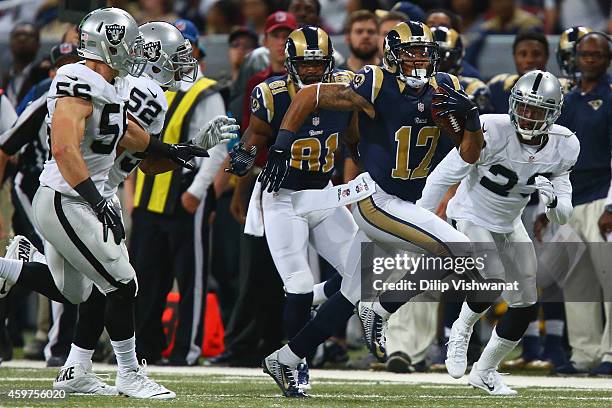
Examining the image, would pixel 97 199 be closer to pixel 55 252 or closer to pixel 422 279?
pixel 55 252

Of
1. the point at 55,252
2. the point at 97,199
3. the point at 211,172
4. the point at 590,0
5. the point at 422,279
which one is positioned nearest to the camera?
the point at 97,199

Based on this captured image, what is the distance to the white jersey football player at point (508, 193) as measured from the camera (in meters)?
7.49

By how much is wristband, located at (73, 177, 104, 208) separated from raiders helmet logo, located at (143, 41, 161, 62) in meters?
1.35

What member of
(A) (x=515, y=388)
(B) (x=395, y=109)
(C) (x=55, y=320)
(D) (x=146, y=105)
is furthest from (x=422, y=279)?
(C) (x=55, y=320)

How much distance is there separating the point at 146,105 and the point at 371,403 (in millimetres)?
1971

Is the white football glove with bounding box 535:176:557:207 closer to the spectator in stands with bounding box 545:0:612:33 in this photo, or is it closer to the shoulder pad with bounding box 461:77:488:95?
the shoulder pad with bounding box 461:77:488:95

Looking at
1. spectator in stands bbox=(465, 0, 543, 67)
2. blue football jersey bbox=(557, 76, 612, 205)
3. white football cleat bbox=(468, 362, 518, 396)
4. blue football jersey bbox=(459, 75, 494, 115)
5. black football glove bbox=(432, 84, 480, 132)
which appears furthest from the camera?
spectator in stands bbox=(465, 0, 543, 67)

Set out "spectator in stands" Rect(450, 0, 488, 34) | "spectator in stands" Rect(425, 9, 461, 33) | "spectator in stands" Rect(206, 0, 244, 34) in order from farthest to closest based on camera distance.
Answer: "spectator in stands" Rect(206, 0, 244, 34) < "spectator in stands" Rect(450, 0, 488, 34) < "spectator in stands" Rect(425, 9, 461, 33)

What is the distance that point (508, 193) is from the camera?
7.71m

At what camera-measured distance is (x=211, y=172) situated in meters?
9.23

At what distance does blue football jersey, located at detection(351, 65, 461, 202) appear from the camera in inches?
283

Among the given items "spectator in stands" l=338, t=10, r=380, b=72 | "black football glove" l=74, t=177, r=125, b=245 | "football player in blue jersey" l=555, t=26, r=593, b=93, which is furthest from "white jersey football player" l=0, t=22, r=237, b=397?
"football player in blue jersey" l=555, t=26, r=593, b=93

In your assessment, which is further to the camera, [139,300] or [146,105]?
[139,300]

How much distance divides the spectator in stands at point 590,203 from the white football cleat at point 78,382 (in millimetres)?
3257
